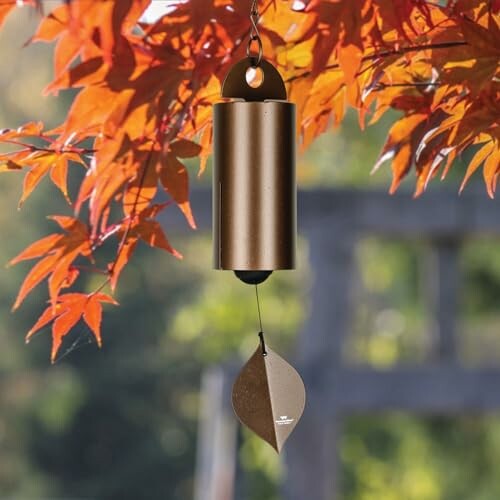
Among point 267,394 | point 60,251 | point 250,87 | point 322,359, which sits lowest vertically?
point 322,359

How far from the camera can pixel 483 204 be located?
3031 millimetres

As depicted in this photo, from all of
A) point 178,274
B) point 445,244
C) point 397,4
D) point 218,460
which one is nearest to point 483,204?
point 445,244

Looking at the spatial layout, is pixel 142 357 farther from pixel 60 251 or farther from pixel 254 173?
pixel 254 173

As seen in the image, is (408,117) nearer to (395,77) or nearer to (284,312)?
(395,77)

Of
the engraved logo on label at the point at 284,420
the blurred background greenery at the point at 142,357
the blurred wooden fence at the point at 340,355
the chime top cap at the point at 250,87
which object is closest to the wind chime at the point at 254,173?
the chime top cap at the point at 250,87

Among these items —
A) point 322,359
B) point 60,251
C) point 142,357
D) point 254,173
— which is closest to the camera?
point 254,173

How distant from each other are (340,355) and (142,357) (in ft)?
29.2

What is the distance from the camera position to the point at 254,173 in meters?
0.87

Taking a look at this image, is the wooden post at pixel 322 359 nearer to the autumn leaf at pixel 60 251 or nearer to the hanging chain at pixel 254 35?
the autumn leaf at pixel 60 251

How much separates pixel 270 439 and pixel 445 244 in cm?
254

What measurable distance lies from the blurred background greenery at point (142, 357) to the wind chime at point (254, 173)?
7883 millimetres

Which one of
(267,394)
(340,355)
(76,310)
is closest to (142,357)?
(340,355)

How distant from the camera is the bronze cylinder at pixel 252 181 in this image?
0.86 meters

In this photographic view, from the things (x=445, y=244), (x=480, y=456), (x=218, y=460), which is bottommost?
(x=480, y=456)
